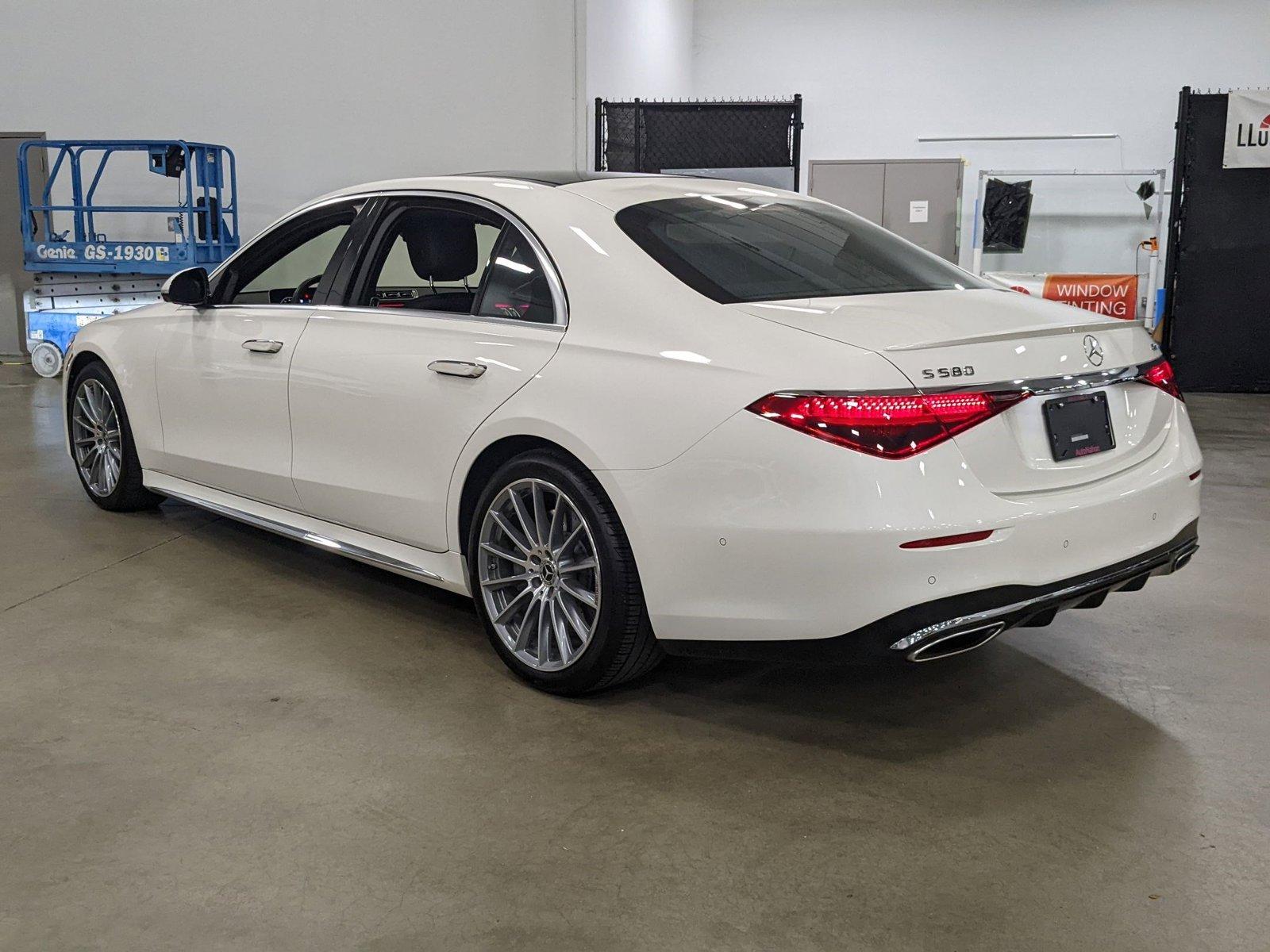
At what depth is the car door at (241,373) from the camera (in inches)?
144

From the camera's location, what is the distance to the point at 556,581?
9.35 ft

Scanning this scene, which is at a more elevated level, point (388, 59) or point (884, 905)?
point (388, 59)

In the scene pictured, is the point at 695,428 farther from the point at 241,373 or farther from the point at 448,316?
the point at 241,373

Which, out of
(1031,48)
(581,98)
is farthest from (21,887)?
(1031,48)

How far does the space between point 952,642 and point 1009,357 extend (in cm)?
61

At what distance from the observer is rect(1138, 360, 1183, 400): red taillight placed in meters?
2.75

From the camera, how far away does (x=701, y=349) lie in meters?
2.51

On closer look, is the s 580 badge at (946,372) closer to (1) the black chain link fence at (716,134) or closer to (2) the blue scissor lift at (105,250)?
(1) the black chain link fence at (716,134)

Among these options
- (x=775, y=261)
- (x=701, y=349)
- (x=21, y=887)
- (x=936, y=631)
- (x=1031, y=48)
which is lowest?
(x=21, y=887)

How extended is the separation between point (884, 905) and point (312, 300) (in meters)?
2.54

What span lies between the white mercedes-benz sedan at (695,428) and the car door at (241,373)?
23mm

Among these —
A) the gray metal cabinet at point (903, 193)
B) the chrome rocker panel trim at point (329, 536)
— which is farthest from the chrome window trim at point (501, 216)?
the gray metal cabinet at point (903, 193)

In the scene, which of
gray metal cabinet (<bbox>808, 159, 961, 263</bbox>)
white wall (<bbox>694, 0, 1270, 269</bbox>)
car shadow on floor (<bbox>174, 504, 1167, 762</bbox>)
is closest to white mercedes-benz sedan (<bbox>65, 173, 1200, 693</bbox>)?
car shadow on floor (<bbox>174, 504, 1167, 762</bbox>)

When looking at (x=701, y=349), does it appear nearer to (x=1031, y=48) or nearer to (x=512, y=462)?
(x=512, y=462)
